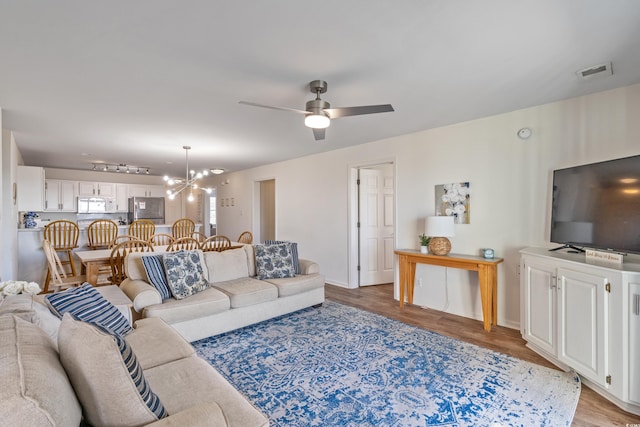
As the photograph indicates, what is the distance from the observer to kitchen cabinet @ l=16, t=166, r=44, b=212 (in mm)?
4992

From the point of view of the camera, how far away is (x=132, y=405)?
40.6 inches

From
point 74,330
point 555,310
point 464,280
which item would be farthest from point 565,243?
point 74,330

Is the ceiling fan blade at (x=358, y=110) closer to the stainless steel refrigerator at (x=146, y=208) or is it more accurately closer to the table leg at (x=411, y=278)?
the table leg at (x=411, y=278)

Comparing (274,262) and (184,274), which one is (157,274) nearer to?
(184,274)

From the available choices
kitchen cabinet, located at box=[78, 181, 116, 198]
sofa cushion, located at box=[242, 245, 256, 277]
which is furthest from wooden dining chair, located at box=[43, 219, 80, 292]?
sofa cushion, located at box=[242, 245, 256, 277]

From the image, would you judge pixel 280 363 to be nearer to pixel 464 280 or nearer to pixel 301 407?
pixel 301 407

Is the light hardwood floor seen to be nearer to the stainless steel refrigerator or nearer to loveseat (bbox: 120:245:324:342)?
loveseat (bbox: 120:245:324:342)

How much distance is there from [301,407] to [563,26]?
289 centimetres

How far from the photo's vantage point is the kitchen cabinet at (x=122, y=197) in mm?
7766

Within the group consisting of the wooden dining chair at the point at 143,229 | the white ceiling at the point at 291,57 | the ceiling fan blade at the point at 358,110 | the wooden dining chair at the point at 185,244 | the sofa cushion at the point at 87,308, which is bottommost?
the sofa cushion at the point at 87,308

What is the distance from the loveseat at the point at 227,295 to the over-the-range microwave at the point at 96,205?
5468 millimetres

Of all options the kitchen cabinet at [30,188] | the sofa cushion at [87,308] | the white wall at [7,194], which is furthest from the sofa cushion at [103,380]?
the kitchen cabinet at [30,188]

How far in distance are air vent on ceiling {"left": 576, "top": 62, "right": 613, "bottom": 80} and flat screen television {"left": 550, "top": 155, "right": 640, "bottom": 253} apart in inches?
27.5

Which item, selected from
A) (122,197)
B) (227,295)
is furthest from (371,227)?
(122,197)
